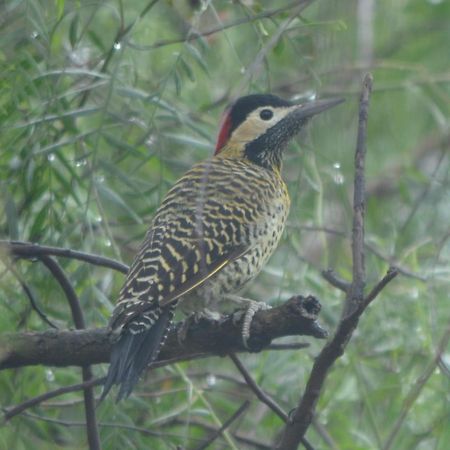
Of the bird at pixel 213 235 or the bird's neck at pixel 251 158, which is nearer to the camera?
the bird at pixel 213 235

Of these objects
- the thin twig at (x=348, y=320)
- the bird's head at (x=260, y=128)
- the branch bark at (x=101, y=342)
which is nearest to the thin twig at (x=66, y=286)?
the branch bark at (x=101, y=342)

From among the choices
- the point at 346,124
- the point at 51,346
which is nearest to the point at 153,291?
the point at 51,346

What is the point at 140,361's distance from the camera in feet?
10.1

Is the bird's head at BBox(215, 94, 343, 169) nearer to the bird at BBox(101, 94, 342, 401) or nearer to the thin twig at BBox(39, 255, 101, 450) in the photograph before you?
the bird at BBox(101, 94, 342, 401)

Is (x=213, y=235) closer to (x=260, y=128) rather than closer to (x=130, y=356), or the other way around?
(x=130, y=356)

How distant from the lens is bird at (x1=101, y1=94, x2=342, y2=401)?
3.18m

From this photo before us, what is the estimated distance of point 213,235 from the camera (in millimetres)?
3680

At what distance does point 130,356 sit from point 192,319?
34 cm

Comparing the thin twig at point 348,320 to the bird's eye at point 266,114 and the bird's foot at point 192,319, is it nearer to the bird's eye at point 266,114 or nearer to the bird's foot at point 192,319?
the bird's foot at point 192,319

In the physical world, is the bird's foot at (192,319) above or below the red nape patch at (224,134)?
below

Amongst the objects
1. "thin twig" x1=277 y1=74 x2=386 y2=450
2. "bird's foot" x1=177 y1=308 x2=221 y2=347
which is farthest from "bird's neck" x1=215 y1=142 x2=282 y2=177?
"thin twig" x1=277 y1=74 x2=386 y2=450

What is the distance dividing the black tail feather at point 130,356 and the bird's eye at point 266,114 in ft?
4.39

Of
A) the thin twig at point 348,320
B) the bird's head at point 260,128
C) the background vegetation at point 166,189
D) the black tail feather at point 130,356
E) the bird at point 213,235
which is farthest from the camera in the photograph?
the bird's head at point 260,128

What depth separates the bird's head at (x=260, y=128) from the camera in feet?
14.3
